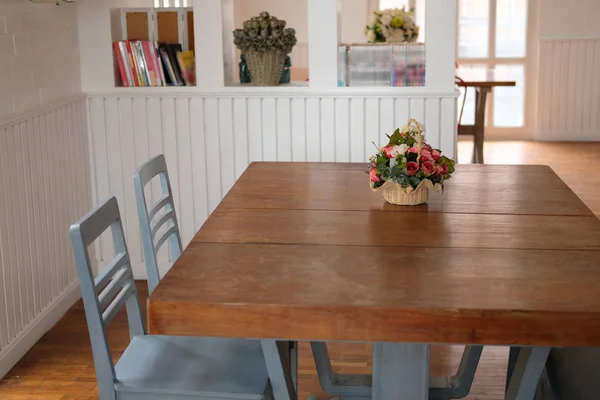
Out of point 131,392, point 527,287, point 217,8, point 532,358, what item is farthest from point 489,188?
point 217,8

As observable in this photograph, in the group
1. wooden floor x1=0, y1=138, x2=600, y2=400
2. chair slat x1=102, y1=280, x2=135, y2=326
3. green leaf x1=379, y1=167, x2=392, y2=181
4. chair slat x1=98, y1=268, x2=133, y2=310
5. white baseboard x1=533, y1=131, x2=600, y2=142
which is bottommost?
wooden floor x1=0, y1=138, x2=600, y2=400

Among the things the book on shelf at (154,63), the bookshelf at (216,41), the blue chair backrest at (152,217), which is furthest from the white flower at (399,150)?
the book on shelf at (154,63)

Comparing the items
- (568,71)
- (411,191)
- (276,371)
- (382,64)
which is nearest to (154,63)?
(382,64)

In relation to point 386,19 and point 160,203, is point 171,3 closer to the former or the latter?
point 386,19

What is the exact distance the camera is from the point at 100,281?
7.32 ft

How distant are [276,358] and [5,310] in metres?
1.67

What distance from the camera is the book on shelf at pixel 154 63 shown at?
14.3 ft

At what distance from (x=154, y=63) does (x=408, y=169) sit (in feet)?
6.86

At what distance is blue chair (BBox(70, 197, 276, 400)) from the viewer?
2.19 meters

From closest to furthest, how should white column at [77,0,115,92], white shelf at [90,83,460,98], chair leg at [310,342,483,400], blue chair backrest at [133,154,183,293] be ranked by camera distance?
blue chair backrest at [133,154,183,293], chair leg at [310,342,483,400], white shelf at [90,83,460,98], white column at [77,0,115,92]

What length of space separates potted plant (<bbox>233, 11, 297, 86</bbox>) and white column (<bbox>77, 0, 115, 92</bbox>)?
0.65 m

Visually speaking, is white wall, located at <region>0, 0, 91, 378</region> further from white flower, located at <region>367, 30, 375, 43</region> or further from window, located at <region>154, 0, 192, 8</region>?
white flower, located at <region>367, 30, 375, 43</region>

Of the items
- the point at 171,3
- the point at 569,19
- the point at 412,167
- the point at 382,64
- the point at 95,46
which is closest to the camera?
the point at 412,167

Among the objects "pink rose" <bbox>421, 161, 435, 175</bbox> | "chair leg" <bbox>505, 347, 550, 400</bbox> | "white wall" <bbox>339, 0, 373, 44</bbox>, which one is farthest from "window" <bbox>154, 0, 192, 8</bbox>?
"white wall" <bbox>339, 0, 373, 44</bbox>
